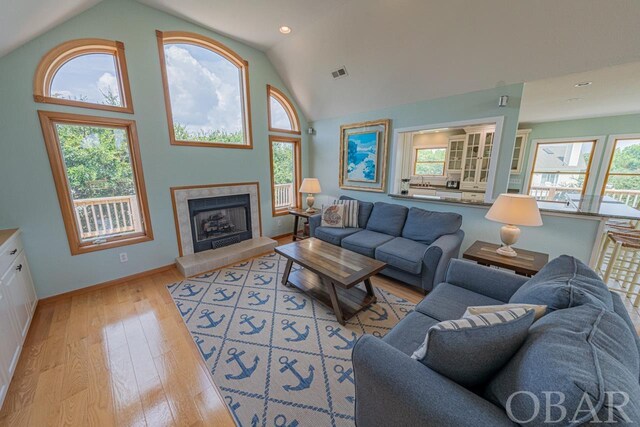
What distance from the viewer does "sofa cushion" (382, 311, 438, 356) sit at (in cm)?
131

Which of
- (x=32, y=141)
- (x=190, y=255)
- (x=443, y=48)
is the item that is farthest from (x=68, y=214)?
(x=443, y=48)

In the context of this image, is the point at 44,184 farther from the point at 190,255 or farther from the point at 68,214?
the point at 190,255

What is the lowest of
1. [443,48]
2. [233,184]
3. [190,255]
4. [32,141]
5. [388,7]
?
[190,255]

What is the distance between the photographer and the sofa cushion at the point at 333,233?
3.40 m

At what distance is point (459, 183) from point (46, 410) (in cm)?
637

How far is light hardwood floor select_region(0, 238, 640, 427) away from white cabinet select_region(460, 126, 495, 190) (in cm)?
292

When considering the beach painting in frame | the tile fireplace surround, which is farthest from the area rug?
the beach painting in frame

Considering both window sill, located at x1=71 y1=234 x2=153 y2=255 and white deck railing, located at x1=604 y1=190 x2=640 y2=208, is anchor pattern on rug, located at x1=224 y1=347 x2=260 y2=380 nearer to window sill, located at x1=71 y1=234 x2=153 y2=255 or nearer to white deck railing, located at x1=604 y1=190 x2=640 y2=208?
window sill, located at x1=71 y1=234 x2=153 y2=255

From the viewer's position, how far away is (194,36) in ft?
10.4

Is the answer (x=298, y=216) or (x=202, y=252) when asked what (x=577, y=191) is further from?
(x=202, y=252)

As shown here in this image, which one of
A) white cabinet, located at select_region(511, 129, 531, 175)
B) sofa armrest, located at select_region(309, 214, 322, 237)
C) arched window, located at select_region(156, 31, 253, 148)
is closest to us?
arched window, located at select_region(156, 31, 253, 148)

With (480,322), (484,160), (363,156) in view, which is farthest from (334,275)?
(484,160)

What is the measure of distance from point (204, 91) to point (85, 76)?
50.3 inches

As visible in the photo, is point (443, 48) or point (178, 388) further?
point (443, 48)
